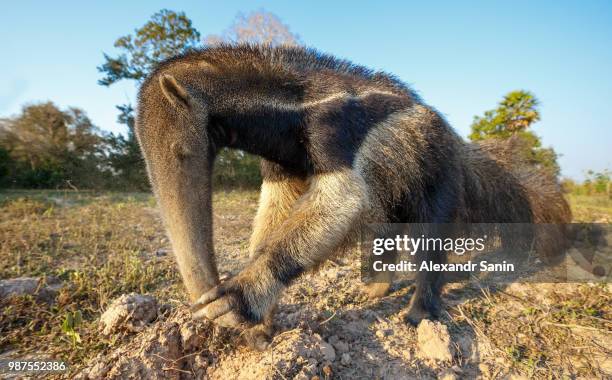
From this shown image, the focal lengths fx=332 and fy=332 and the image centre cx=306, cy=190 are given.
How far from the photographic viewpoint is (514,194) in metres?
4.04

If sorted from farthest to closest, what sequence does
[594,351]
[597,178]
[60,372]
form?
[597,178], [594,351], [60,372]

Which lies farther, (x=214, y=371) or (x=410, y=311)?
(x=410, y=311)

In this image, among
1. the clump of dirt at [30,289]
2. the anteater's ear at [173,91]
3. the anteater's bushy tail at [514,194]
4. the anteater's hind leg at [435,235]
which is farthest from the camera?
the anteater's bushy tail at [514,194]

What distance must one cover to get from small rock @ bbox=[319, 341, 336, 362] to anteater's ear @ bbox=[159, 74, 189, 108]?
1.79 m

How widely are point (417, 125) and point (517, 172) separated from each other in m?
2.12

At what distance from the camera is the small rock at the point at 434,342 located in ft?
7.84

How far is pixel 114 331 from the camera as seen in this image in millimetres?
2385

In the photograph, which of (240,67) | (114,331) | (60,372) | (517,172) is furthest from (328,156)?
(517,172)

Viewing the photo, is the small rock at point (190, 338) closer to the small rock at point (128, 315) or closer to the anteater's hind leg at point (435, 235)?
the small rock at point (128, 315)

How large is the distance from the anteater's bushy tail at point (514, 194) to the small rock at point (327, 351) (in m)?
2.34

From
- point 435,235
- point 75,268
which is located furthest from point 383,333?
point 75,268

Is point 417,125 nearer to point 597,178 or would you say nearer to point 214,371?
point 214,371

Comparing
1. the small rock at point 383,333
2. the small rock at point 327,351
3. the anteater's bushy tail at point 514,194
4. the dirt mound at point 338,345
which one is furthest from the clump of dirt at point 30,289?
the anteater's bushy tail at point 514,194

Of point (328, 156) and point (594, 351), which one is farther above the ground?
point (328, 156)
